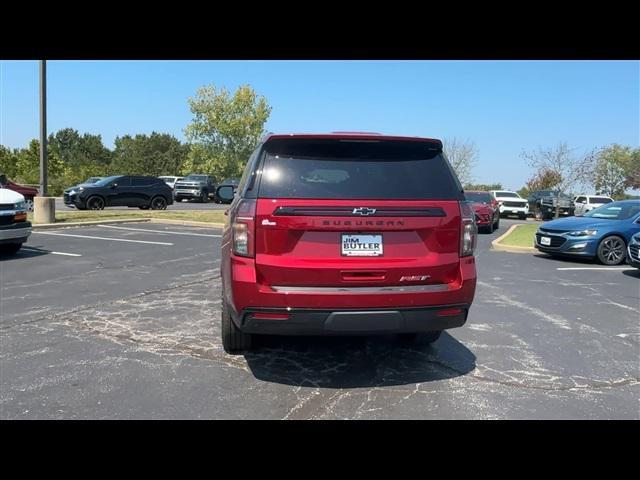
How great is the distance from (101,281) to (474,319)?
5624 millimetres

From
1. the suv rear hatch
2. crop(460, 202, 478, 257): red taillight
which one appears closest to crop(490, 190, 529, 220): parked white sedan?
crop(460, 202, 478, 257): red taillight

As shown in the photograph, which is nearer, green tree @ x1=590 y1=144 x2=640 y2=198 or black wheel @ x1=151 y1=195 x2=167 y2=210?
black wheel @ x1=151 y1=195 x2=167 y2=210

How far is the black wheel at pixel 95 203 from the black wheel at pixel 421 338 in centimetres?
2188

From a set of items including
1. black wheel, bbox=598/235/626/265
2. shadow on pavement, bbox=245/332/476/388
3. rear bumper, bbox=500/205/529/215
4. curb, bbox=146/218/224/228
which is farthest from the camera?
rear bumper, bbox=500/205/529/215

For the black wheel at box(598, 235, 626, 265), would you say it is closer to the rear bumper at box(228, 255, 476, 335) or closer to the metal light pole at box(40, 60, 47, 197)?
the rear bumper at box(228, 255, 476, 335)

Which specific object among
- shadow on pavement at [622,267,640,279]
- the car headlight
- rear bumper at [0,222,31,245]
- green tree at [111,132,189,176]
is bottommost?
shadow on pavement at [622,267,640,279]

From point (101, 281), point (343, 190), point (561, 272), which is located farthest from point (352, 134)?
point (561, 272)

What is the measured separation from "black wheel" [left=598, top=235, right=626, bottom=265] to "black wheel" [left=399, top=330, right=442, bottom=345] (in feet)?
26.3

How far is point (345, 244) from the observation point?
145 inches

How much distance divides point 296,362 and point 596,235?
931 centimetres

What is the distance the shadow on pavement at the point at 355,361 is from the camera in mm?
4180

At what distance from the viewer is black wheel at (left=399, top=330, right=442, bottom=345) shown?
493 cm
